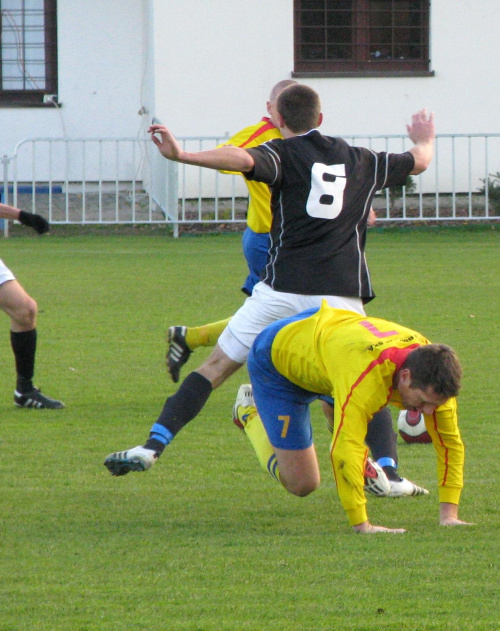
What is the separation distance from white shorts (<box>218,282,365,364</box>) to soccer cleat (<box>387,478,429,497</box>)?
29.5 inches

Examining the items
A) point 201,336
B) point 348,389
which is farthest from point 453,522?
point 201,336

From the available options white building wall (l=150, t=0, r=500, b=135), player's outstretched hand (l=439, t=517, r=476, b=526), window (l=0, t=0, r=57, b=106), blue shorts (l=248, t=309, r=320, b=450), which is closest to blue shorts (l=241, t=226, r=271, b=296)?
blue shorts (l=248, t=309, r=320, b=450)

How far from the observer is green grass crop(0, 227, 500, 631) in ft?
11.7

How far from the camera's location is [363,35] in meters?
18.0

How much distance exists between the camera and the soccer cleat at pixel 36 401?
6949 millimetres

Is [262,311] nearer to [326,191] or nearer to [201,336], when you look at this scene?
[326,191]

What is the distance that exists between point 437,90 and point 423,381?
47.1 feet

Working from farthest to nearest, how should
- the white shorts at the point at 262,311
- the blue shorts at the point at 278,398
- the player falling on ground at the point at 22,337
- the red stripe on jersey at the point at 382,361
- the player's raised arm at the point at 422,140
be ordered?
the player falling on ground at the point at 22,337
the player's raised arm at the point at 422,140
the white shorts at the point at 262,311
the blue shorts at the point at 278,398
the red stripe on jersey at the point at 382,361

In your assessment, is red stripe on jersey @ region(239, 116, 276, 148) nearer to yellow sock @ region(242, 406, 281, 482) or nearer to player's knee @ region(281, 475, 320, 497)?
yellow sock @ region(242, 406, 281, 482)

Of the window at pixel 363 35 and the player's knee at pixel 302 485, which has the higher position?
the window at pixel 363 35

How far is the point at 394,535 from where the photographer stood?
4359 millimetres

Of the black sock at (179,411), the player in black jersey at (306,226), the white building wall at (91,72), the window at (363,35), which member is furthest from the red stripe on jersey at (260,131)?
the white building wall at (91,72)

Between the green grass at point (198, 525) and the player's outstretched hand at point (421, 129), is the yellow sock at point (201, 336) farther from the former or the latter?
the player's outstretched hand at point (421, 129)

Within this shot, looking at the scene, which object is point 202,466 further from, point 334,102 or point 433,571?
point 334,102
